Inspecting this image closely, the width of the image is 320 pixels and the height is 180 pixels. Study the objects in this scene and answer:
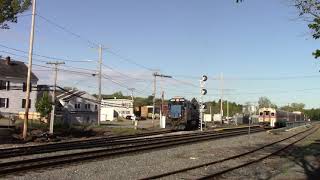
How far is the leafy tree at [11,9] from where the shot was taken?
1652 inches

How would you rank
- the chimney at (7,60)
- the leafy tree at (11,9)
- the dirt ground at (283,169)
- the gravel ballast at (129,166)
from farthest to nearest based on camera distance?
the chimney at (7,60)
the leafy tree at (11,9)
the dirt ground at (283,169)
the gravel ballast at (129,166)

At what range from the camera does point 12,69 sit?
8331 cm

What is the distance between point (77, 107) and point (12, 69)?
13166 millimetres

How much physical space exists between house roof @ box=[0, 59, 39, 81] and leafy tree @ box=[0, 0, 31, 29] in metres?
38.8

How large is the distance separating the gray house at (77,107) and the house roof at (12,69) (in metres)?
8.51

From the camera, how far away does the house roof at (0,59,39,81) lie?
3187 inches

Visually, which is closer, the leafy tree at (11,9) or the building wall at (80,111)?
the leafy tree at (11,9)

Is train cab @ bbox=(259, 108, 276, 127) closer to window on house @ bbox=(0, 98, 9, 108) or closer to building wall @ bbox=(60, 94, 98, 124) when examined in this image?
building wall @ bbox=(60, 94, 98, 124)

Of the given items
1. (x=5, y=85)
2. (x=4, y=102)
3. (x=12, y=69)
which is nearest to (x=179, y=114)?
(x=4, y=102)

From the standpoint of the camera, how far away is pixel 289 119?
80250 millimetres

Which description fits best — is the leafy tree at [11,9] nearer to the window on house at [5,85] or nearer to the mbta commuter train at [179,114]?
the mbta commuter train at [179,114]

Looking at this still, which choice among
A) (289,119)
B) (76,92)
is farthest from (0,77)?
(289,119)

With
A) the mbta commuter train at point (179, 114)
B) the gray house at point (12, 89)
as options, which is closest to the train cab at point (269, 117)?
the mbta commuter train at point (179, 114)

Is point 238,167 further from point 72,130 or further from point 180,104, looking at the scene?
point 180,104
